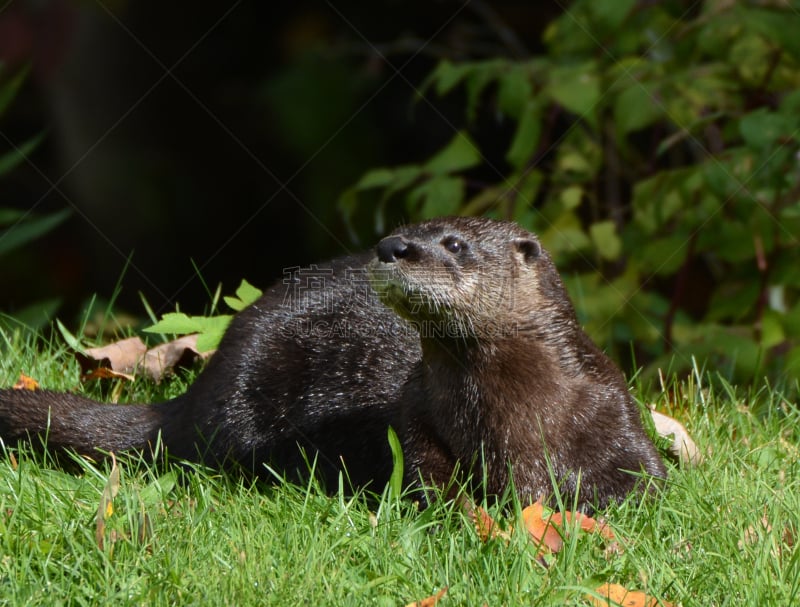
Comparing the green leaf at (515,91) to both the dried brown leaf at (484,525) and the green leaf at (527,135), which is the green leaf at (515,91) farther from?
the dried brown leaf at (484,525)

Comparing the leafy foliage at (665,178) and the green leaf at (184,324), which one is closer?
the green leaf at (184,324)

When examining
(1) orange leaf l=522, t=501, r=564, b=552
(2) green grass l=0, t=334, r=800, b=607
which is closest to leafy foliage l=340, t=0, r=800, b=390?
(2) green grass l=0, t=334, r=800, b=607

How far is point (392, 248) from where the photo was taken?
86.1 inches

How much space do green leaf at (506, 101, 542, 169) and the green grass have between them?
140cm

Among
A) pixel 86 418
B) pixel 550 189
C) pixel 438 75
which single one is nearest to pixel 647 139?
pixel 550 189

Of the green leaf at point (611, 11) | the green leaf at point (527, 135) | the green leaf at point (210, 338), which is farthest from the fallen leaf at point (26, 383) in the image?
the green leaf at point (611, 11)

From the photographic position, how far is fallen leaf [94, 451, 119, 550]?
1.93 metres

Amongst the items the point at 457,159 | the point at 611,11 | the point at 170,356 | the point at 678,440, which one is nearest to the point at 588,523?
the point at 678,440

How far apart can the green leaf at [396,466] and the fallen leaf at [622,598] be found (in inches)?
20.6

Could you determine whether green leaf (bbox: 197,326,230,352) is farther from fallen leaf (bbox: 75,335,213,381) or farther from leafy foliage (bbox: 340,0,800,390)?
leafy foliage (bbox: 340,0,800,390)

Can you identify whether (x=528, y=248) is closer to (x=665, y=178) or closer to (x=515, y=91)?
(x=665, y=178)

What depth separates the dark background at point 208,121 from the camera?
5.18 m

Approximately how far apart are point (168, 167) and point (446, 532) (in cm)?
416

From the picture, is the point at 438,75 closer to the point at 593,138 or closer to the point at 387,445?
the point at 593,138
